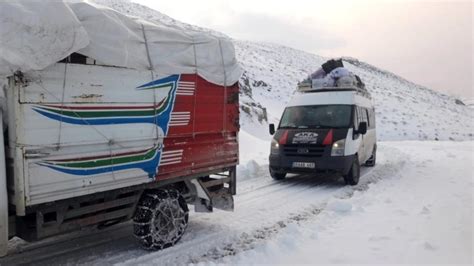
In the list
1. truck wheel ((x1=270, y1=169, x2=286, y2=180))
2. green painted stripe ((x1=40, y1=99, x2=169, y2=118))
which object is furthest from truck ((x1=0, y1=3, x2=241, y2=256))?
truck wheel ((x1=270, y1=169, x2=286, y2=180))

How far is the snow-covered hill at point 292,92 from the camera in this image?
1183 inches

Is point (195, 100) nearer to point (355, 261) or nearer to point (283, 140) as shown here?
point (355, 261)

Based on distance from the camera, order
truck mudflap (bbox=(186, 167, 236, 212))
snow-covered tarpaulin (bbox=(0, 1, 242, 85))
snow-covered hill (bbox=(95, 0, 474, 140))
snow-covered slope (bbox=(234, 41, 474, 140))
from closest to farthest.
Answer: snow-covered tarpaulin (bbox=(0, 1, 242, 85)) < truck mudflap (bbox=(186, 167, 236, 212)) < snow-covered hill (bbox=(95, 0, 474, 140)) < snow-covered slope (bbox=(234, 41, 474, 140))

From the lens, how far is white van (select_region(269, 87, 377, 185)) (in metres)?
10.5

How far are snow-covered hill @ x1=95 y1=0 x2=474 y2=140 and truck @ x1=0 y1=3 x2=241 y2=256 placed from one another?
1512 centimetres

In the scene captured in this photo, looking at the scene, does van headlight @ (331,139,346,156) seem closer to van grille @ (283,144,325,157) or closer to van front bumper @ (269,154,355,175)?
van front bumper @ (269,154,355,175)

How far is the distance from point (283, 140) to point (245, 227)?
4316 mm

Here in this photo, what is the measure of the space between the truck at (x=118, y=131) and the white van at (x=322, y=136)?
154 inches

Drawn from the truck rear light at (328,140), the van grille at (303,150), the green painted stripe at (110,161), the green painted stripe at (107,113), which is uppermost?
the green painted stripe at (107,113)

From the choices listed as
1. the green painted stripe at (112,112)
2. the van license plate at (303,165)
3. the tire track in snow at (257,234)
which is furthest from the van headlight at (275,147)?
the green painted stripe at (112,112)

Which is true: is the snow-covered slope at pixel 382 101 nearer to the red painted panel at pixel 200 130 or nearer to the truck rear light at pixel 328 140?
the truck rear light at pixel 328 140

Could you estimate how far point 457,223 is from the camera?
691 centimetres

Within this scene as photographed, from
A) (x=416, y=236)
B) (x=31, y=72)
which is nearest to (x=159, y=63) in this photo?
(x=31, y=72)

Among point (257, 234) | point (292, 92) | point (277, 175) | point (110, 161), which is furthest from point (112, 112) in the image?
point (292, 92)
